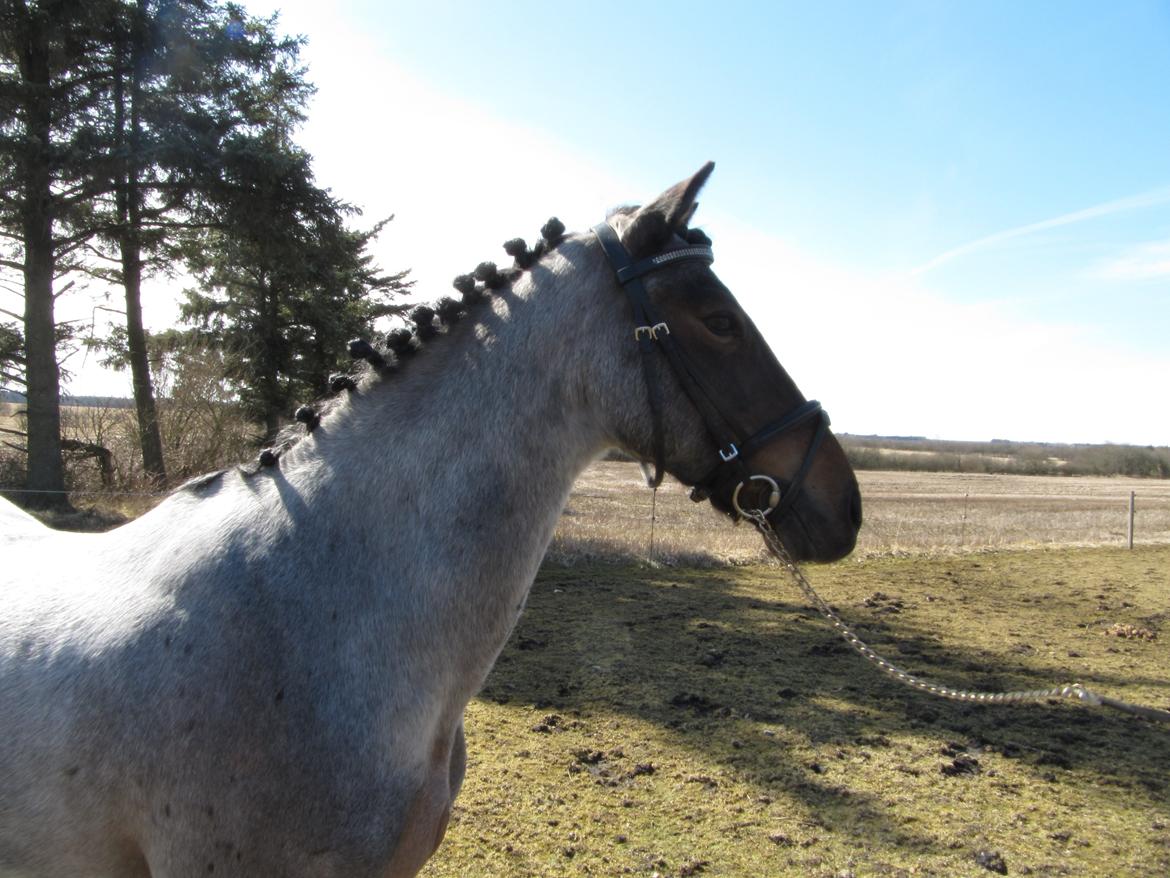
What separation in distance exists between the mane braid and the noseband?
27 cm

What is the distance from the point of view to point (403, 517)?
182 cm

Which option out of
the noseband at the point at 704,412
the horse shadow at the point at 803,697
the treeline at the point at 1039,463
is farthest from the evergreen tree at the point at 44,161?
the treeline at the point at 1039,463

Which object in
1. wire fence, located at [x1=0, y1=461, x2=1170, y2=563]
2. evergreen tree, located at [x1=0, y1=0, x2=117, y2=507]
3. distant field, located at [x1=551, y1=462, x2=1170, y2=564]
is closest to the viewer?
evergreen tree, located at [x1=0, y1=0, x2=117, y2=507]

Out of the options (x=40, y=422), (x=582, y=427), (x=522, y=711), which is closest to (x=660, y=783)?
(x=522, y=711)

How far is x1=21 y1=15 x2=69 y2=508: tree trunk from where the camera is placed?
10.8m

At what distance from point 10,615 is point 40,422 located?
12591 mm

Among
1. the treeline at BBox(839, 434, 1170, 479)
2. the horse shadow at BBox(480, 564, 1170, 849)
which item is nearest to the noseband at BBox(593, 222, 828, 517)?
the horse shadow at BBox(480, 564, 1170, 849)

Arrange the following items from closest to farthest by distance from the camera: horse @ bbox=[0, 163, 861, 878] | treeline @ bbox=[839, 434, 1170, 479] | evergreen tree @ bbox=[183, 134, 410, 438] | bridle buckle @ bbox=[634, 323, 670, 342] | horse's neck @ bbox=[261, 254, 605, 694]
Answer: horse @ bbox=[0, 163, 861, 878]
horse's neck @ bbox=[261, 254, 605, 694]
bridle buckle @ bbox=[634, 323, 670, 342]
evergreen tree @ bbox=[183, 134, 410, 438]
treeline @ bbox=[839, 434, 1170, 479]

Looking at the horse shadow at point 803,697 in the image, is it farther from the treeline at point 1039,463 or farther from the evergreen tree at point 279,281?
the treeline at point 1039,463

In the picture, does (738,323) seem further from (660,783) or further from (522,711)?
(522,711)

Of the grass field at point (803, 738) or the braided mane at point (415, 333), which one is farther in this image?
the grass field at point (803, 738)

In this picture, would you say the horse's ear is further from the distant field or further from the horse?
the distant field

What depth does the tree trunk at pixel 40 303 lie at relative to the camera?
35.5 feet

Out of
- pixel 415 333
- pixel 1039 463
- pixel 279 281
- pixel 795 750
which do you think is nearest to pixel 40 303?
pixel 279 281
